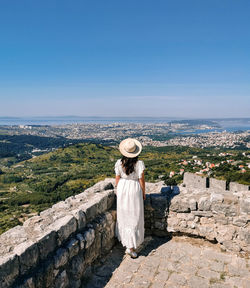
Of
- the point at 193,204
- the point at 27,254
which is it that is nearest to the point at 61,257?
the point at 27,254

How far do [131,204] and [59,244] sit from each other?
1.38 meters

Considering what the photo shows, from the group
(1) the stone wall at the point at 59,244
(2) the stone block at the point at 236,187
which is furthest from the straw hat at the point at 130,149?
(2) the stone block at the point at 236,187

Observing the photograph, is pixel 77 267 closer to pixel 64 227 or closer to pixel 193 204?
pixel 64 227

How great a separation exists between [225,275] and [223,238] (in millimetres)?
799

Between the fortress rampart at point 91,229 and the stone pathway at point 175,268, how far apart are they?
188mm

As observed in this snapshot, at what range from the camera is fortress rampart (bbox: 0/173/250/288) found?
2928 mm

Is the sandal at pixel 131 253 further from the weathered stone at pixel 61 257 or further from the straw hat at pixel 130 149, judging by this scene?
the straw hat at pixel 130 149

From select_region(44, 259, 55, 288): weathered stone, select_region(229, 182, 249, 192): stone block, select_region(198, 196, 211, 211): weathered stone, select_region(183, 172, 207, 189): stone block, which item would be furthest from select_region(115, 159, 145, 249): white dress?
select_region(229, 182, 249, 192): stone block

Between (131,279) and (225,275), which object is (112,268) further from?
(225,275)

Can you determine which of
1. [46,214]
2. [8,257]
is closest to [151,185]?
[46,214]

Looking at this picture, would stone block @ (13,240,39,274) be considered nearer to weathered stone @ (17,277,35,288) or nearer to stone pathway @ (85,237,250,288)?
weathered stone @ (17,277,35,288)

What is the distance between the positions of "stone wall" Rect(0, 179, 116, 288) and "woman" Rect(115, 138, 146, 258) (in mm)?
393

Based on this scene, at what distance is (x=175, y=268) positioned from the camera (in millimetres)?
3994

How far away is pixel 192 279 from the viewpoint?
146 inches
